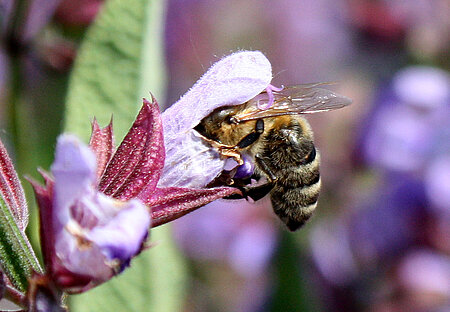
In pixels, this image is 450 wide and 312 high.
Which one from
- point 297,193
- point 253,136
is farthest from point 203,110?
point 297,193

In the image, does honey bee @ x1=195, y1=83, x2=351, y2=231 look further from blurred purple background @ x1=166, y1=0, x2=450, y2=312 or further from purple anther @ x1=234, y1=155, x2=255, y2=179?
blurred purple background @ x1=166, y1=0, x2=450, y2=312

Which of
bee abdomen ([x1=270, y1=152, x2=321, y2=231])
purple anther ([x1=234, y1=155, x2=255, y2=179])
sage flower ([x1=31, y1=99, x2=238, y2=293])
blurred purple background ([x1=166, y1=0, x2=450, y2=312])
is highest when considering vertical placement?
sage flower ([x1=31, y1=99, x2=238, y2=293])

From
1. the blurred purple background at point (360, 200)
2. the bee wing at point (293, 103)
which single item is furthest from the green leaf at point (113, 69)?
the blurred purple background at point (360, 200)

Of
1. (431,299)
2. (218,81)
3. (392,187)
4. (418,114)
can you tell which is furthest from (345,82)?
(218,81)

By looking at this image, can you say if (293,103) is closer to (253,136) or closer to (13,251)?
(253,136)

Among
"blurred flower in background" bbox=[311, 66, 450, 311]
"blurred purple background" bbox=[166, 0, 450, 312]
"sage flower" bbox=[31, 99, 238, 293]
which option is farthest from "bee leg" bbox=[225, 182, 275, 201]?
"blurred flower in background" bbox=[311, 66, 450, 311]

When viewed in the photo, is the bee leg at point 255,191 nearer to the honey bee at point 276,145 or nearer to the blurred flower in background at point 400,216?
the honey bee at point 276,145
